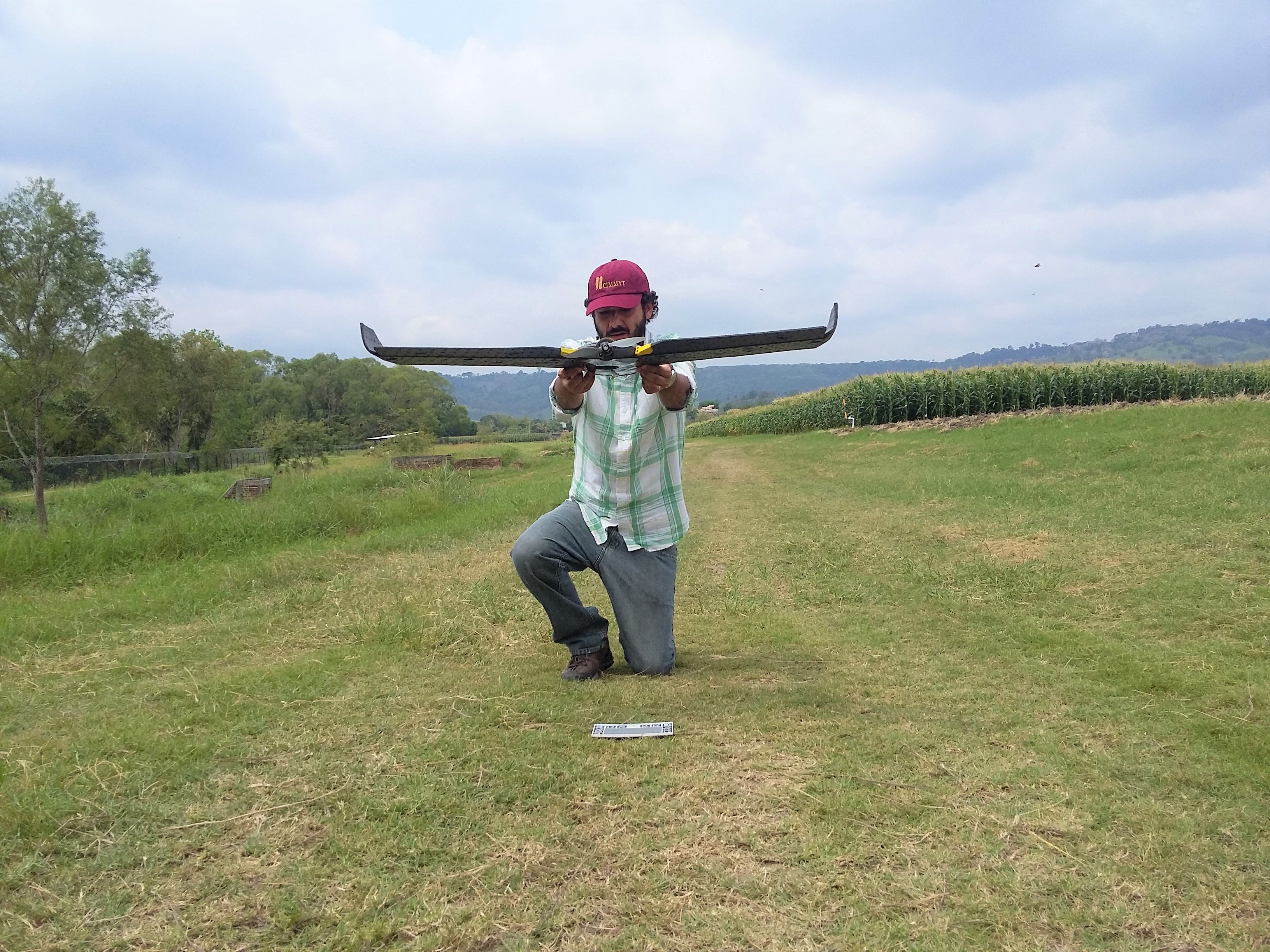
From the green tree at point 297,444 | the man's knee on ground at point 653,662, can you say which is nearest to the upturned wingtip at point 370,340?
the man's knee on ground at point 653,662

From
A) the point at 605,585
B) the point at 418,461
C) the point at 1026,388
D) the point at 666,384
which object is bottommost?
the point at 418,461

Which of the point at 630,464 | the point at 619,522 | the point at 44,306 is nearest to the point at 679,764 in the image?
the point at 619,522

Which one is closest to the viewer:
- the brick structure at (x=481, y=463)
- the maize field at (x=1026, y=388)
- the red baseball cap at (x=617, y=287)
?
the red baseball cap at (x=617, y=287)

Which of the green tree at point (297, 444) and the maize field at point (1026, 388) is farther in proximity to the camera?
the green tree at point (297, 444)

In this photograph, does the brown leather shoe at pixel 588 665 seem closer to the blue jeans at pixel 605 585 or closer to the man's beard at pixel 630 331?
the blue jeans at pixel 605 585

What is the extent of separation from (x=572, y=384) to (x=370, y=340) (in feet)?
2.91

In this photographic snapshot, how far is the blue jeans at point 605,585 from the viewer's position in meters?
4.01

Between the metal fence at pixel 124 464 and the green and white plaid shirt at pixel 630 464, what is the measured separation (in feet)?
99.9

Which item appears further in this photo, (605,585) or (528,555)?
(605,585)

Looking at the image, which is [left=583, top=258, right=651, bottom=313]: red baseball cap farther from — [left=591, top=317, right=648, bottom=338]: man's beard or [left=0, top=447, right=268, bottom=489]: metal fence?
[left=0, top=447, right=268, bottom=489]: metal fence

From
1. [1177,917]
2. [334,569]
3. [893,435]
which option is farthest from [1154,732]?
[893,435]

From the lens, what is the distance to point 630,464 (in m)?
4.00

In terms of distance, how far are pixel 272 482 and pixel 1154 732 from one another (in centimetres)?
2129

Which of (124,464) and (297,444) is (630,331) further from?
(124,464)
